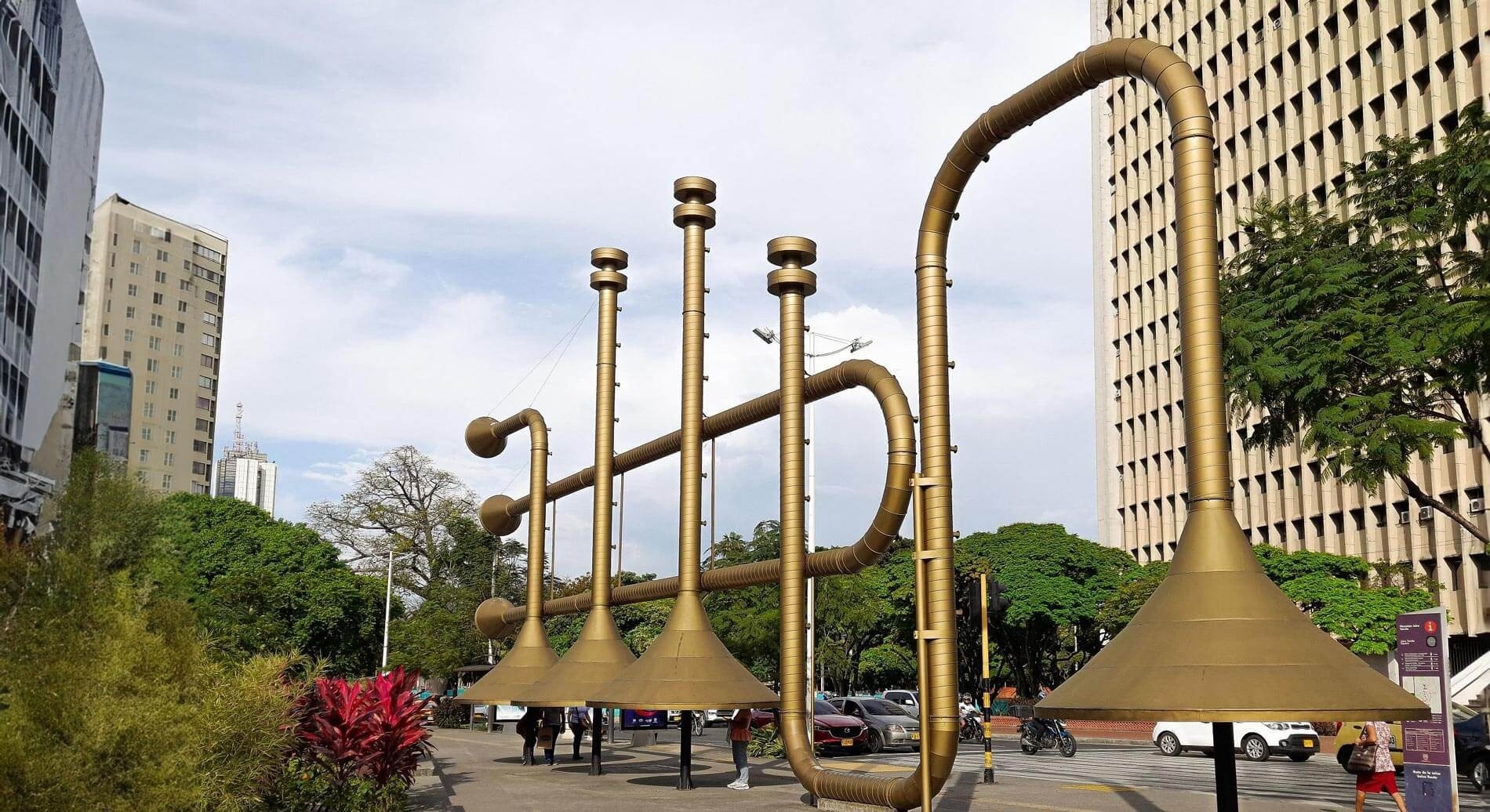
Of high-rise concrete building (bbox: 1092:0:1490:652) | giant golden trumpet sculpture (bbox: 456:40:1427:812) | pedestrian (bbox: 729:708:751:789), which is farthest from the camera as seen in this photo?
high-rise concrete building (bbox: 1092:0:1490:652)

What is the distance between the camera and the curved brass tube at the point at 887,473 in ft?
62.7

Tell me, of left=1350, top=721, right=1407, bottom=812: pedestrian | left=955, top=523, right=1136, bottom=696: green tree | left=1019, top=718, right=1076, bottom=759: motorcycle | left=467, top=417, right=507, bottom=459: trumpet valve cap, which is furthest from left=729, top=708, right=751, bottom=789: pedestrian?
left=955, top=523, right=1136, bottom=696: green tree

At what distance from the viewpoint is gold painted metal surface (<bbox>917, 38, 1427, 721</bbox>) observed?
9.27 meters

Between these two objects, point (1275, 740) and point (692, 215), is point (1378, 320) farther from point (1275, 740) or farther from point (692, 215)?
Result: point (1275, 740)

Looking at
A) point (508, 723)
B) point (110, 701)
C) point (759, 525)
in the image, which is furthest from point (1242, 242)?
point (110, 701)

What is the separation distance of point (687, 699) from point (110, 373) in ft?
208

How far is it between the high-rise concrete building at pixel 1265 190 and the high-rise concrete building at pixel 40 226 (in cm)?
4050

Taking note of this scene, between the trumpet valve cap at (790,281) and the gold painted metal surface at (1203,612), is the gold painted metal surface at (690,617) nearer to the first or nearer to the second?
the trumpet valve cap at (790,281)

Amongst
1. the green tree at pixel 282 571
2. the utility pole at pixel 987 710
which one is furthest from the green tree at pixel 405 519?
the utility pole at pixel 987 710

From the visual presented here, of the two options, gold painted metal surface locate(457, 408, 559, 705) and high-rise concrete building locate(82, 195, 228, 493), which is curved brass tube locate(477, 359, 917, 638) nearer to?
gold painted metal surface locate(457, 408, 559, 705)

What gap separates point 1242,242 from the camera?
64.9m

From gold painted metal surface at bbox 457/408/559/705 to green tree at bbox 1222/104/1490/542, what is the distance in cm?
1535

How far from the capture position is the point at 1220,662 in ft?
31.3

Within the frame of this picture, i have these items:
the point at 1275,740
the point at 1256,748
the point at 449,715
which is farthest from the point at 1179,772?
the point at 449,715
